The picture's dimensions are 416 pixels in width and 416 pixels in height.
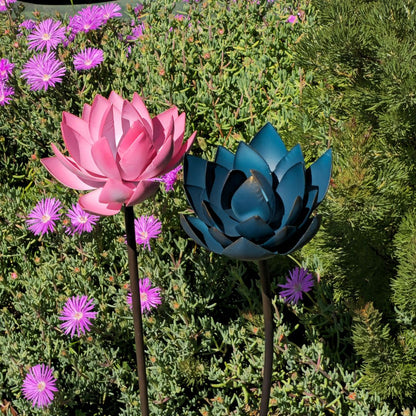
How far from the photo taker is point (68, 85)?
105 inches

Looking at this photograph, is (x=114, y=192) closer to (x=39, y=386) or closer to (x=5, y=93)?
(x=39, y=386)

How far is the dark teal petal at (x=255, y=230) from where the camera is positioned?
3.82 ft

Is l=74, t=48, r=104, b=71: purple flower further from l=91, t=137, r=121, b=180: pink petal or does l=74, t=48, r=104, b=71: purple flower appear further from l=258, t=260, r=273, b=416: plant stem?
l=258, t=260, r=273, b=416: plant stem

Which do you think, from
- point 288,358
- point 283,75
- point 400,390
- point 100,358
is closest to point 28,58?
point 283,75

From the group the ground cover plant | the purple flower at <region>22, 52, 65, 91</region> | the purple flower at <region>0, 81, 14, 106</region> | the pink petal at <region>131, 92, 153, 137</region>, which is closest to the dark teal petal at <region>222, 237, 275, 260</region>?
the pink petal at <region>131, 92, 153, 137</region>

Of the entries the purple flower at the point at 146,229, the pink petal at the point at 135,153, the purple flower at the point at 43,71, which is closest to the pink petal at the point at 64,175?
the pink petal at the point at 135,153

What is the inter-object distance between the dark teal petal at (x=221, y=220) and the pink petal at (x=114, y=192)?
15cm

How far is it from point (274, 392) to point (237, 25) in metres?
1.52

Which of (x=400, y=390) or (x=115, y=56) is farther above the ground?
(x=115, y=56)

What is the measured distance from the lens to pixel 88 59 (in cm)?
257

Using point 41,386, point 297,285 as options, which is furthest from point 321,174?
point 41,386

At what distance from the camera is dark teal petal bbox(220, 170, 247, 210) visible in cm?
125

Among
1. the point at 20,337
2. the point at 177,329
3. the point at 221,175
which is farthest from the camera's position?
the point at 20,337

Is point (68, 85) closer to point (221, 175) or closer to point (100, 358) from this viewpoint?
point (100, 358)
